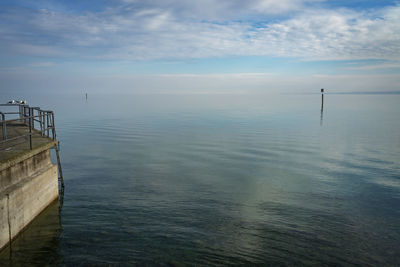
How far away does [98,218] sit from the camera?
37.1 ft

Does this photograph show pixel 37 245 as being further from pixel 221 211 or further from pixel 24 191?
pixel 221 211

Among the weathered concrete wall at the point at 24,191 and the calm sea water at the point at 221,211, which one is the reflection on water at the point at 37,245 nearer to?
the calm sea water at the point at 221,211

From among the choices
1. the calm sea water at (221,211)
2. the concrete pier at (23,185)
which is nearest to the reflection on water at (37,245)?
the calm sea water at (221,211)

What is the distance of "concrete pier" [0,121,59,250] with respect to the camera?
28.1ft

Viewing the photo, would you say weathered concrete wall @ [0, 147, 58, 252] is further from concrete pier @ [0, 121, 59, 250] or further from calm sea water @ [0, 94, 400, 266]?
calm sea water @ [0, 94, 400, 266]

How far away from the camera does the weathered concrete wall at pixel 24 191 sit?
855 cm

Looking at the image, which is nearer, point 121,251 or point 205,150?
point 121,251

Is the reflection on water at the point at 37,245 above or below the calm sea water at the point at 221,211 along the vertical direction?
below

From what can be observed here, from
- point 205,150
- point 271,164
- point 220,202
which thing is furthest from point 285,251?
point 205,150

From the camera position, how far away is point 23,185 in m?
9.48

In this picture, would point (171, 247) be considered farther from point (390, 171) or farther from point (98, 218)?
point (390, 171)

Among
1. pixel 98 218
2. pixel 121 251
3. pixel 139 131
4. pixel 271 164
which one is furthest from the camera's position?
pixel 139 131

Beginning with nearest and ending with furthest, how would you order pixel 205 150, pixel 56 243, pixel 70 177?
1. pixel 56 243
2. pixel 70 177
3. pixel 205 150

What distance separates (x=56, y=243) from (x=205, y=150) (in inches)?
648
